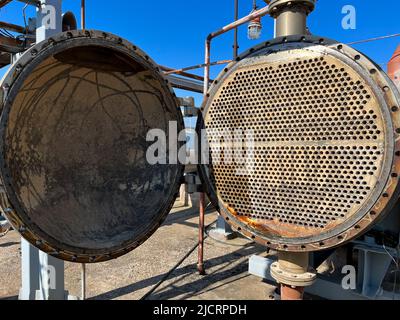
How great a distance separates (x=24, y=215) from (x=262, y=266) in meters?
2.43

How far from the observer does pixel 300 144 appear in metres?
1.29

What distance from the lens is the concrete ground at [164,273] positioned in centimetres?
303

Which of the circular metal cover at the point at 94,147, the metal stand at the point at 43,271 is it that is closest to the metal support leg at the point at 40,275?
the metal stand at the point at 43,271

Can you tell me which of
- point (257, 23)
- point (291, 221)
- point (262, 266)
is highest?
point (257, 23)

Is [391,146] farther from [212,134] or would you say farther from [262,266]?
[262,266]

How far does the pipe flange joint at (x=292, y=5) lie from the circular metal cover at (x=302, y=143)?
0.23 metres

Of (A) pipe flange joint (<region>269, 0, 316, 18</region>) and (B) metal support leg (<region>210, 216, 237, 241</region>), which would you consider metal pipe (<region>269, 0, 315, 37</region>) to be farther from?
(B) metal support leg (<region>210, 216, 237, 241</region>)

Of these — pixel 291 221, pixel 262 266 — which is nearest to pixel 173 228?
pixel 262 266

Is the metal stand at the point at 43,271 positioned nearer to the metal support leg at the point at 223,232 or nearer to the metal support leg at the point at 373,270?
the metal support leg at the point at 373,270

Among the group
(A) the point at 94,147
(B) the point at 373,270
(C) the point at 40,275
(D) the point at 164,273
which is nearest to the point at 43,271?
(C) the point at 40,275

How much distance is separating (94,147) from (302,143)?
120 centimetres

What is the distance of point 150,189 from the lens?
1711mm

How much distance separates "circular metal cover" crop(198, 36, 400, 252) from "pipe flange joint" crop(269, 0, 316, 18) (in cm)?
23

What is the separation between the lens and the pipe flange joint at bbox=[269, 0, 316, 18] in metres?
1.41
